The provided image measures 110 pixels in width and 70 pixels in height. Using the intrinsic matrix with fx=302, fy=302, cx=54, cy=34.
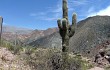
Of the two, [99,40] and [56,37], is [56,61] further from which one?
[56,37]

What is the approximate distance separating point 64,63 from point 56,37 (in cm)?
3766

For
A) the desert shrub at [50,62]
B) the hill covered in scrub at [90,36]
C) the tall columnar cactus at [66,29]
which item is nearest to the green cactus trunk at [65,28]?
the tall columnar cactus at [66,29]

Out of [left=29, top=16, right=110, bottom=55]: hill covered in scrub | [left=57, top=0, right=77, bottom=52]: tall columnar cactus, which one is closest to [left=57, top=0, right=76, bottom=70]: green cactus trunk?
[left=57, top=0, right=77, bottom=52]: tall columnar cactus

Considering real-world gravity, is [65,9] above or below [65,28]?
above

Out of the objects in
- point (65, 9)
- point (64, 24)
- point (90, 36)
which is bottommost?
point (90, 36)

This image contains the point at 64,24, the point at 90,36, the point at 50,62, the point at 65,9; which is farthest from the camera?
the point at 90,36

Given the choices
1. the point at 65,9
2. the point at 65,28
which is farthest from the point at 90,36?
the point at 65,28

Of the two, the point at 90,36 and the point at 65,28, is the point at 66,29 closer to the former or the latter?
the point at 65,28

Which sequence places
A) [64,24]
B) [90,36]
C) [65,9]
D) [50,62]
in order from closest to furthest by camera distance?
[50,62] < [64,24] < [65,9] < [90,36]

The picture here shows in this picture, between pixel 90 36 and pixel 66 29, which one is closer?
pixel 66 29

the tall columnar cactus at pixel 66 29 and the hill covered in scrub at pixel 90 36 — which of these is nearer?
the tall columnar cactus at pixel 66 29

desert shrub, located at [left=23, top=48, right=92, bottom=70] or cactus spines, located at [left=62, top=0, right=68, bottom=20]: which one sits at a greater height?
cactus spines, located at [left=62, top=0, right=68, bottom=20]

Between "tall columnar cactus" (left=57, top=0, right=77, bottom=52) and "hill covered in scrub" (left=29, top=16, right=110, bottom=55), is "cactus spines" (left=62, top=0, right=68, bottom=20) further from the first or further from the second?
"hill covered in scrub" (left=29, top=16, right=110, bottom=55)

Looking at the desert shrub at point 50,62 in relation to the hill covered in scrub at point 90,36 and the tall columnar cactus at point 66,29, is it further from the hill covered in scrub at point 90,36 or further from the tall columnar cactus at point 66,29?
the hill covered in scrub at point 90,36
